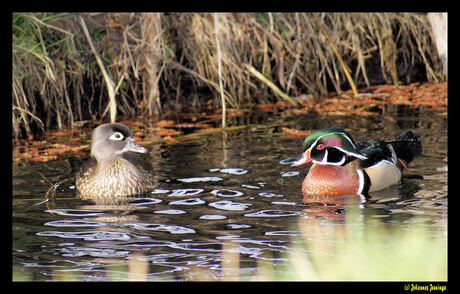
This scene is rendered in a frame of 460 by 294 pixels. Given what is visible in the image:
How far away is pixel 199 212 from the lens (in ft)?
19.6

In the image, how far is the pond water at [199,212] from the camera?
4832 millimetres

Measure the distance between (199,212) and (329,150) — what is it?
1.57 m

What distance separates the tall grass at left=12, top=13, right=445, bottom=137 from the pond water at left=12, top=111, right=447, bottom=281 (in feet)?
5.48

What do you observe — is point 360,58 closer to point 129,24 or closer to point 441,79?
point 441,79

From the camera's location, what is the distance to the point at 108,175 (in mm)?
7012

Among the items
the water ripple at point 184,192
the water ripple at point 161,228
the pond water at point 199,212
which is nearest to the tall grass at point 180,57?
the pond water at point 199,212

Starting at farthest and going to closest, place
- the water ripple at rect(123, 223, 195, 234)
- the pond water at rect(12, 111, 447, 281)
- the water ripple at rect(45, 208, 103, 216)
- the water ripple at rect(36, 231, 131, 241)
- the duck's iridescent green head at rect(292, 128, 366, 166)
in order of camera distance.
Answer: the duck's iridescent green head at rect(292, 128, 366, 166), the water ripple at rect(45, 208, 103, 216), the water ripple at rect(123, 223, 195, 234), the water ripple at rect(36, 231, 131, 241), the pond water at rect(12, 111, 447, 281)

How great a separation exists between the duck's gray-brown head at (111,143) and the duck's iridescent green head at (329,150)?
180 centimetres

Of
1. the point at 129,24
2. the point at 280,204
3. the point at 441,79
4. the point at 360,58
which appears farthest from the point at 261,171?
the point at 441,79

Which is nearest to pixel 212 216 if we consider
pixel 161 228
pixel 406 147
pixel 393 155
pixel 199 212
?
pixel 199 212

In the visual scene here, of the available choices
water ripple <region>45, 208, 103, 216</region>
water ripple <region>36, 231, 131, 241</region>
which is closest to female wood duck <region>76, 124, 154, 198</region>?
water ripple <region>45, 208, 103, 216</region>

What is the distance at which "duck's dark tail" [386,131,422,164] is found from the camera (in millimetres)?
7324

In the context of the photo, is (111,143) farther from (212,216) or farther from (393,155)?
(393,155)

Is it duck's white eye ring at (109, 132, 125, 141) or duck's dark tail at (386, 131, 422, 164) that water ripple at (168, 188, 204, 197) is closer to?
duck's white eye ring at (109, 132, 125, 141)
